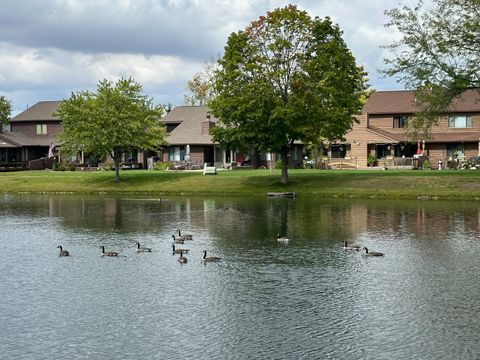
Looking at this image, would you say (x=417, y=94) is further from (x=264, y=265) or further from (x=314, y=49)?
(x=264, y=265)

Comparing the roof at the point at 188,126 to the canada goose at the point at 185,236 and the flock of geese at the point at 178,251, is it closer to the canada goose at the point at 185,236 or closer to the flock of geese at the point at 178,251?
the canada goose at the point at 185,236

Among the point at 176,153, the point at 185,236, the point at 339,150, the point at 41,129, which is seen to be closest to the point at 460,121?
the point at 339,150

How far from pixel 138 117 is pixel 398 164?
103 feet

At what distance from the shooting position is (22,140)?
107m

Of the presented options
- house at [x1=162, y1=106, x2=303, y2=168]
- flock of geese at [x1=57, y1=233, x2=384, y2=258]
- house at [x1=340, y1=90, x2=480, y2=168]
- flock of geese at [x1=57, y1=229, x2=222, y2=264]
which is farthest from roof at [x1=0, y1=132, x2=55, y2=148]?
flock of geese at [x1=57, y1=233, x2=384, y2=258]

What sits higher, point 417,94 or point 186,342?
point 417,94

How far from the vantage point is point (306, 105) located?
64.1 metres

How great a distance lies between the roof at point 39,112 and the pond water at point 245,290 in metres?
68.2

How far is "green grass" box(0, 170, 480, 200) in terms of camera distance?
2429 inches

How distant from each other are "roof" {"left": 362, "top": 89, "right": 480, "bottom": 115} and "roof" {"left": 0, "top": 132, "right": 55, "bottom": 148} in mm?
46734

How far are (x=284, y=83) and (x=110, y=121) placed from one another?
19825 mm

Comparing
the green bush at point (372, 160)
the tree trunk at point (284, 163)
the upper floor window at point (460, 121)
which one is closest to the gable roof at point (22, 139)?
the green bush at point (372, 160)

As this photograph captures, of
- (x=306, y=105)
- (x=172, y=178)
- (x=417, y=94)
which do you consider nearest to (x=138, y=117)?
(x=172, y=178)

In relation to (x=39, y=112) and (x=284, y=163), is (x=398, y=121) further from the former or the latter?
(x=39, y=112)
